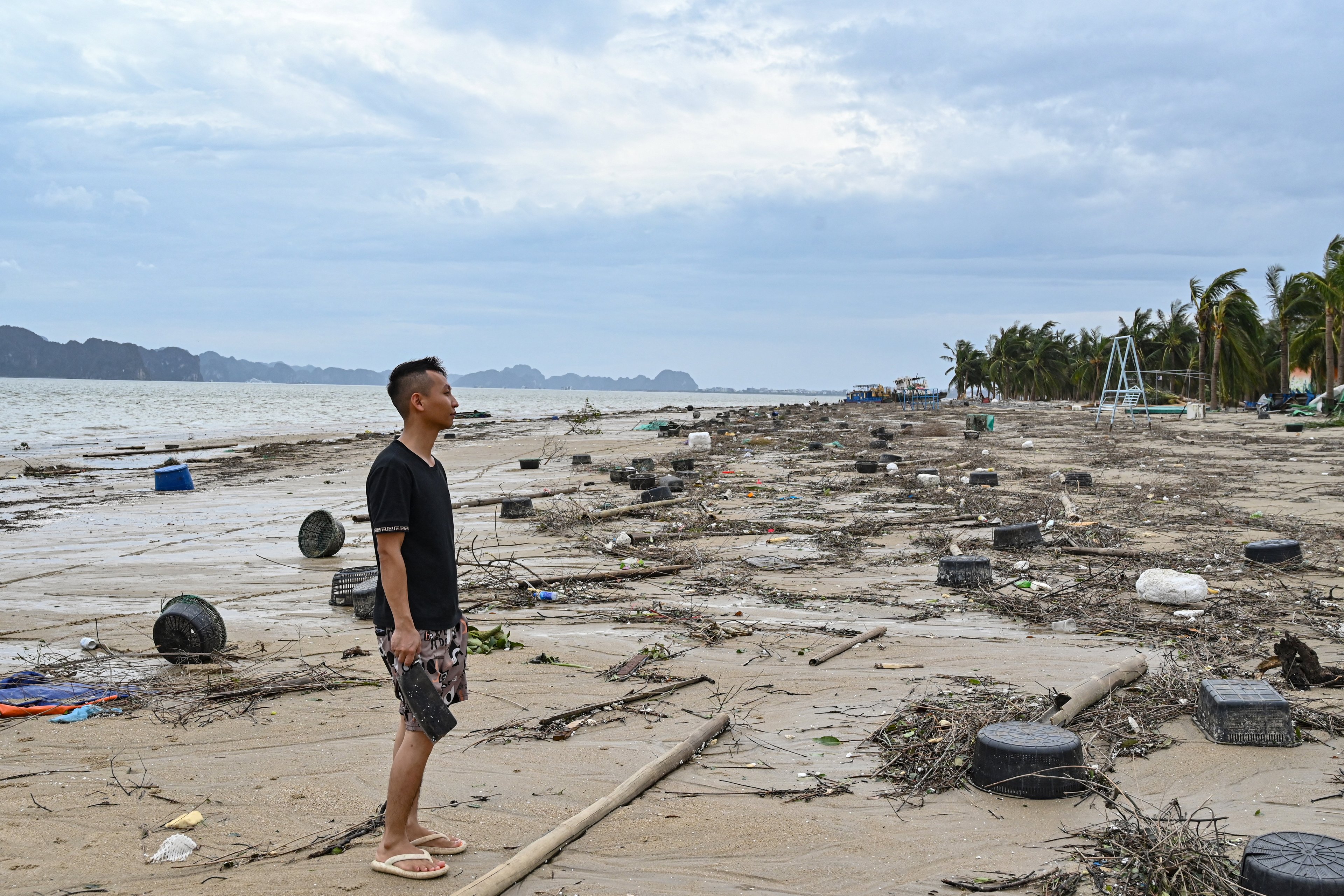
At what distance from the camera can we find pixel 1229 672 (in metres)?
4.88

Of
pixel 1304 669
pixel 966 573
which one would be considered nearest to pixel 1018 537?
pixel 966 573

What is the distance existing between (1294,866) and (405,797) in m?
2.69

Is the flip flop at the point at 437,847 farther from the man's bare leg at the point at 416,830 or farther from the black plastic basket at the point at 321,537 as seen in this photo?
the black plastic basket at the point at 321,537

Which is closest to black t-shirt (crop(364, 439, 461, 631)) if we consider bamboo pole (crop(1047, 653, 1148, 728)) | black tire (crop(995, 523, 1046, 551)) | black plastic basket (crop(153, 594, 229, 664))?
bamboo pole (crop(1047, 653, 1148, 728))

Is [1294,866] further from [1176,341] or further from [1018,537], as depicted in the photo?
[1176,341]

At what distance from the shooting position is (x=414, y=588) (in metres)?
3.05

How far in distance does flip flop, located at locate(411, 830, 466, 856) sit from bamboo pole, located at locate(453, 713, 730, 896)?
0.63 ft

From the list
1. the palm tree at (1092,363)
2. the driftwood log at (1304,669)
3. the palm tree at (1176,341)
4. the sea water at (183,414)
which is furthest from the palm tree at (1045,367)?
the driftwood log at (1304,669)

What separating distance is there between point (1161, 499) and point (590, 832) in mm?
11028

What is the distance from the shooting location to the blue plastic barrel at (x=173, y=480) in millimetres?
17297

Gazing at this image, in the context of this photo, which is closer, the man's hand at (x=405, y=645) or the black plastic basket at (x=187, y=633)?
the man's hand at (x=405, y=645)

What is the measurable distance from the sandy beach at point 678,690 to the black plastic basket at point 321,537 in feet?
0.59

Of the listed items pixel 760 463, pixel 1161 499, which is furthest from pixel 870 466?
pixel 1161 499

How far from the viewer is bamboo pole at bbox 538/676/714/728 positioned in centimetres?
452
